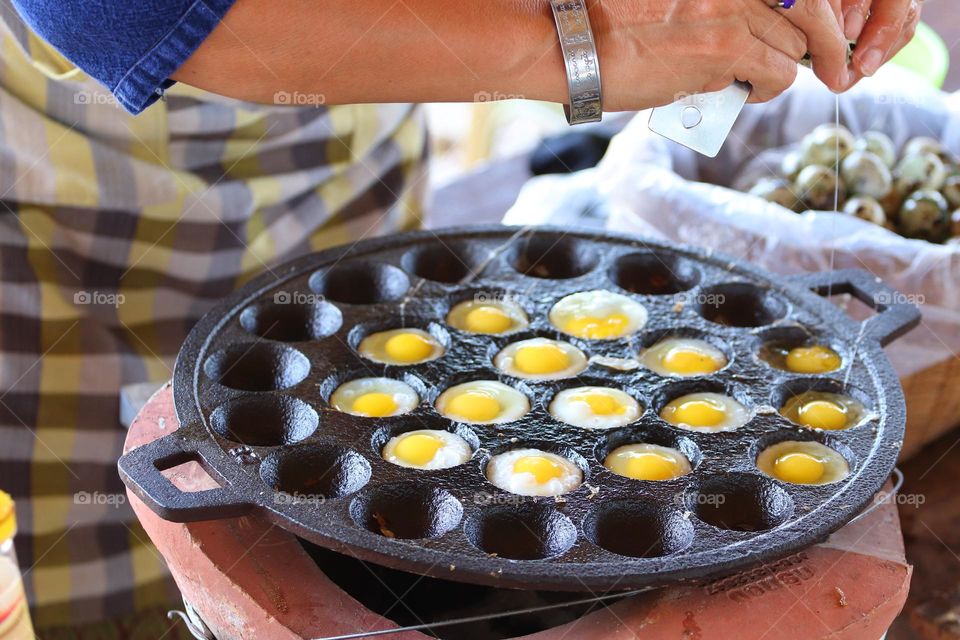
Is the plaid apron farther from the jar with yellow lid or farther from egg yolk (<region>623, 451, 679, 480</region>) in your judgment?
egg yolk (<region>623, 451, 679, 480</region>)

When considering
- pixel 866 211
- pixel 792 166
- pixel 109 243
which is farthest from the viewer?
pixel 792 166

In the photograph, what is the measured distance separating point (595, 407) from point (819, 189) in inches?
52.6

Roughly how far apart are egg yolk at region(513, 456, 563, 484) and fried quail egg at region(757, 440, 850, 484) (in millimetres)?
357

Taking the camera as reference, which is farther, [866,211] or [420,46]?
[866,211]

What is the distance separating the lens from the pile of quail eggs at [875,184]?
8.82ft

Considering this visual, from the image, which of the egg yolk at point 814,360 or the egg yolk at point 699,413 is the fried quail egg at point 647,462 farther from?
the egg yolk at point 814,360

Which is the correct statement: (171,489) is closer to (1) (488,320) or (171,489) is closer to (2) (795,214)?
(1) (488,320)

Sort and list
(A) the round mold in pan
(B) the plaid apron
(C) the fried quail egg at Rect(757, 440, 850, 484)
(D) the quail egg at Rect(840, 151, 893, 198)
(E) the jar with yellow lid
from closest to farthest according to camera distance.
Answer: (A) the round mold in pan
(E) the jar with yellow lid
(C) the fried quail egg at Rect(757, 440, 850, 484)
(B) the plaid apron
(D) the quail egg at Rect(840, 151, 893, 198)

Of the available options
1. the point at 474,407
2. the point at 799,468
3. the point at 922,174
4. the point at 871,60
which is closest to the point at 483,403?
the point at 474,407

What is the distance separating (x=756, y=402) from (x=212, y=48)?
112 centimetres

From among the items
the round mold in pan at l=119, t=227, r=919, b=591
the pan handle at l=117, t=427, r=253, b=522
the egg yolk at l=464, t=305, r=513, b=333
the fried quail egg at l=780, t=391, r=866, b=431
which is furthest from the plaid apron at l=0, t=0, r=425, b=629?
the fried quail egg at l=780, t=391, r=866, b=431

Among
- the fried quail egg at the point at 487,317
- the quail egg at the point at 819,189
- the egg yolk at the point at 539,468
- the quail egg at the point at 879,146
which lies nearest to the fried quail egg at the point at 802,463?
the egg yolk at the point at 539,468

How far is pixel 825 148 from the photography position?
9.22ft

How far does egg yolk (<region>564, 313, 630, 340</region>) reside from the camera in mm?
2012
